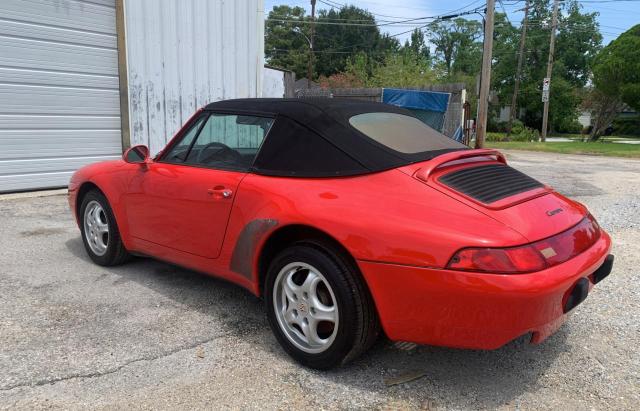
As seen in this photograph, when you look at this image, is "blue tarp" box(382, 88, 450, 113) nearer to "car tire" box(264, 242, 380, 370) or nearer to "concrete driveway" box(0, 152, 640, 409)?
"concrete driveway" box(0, 152, 640, 409)

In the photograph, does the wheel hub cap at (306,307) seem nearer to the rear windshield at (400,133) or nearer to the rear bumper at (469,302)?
the rear bumper at (469,302)

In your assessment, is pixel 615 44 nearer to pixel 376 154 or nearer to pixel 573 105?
pixel 573 105

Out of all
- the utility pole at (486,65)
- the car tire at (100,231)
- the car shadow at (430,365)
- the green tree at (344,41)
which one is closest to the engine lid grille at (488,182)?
the car shadow at (430,365)

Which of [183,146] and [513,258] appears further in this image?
[183,146]

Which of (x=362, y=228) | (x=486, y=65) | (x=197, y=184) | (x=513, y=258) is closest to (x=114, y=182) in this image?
(x=197, y=184)

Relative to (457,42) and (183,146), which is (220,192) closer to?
(183,146)

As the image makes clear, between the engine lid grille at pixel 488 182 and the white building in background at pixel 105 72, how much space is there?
745cm

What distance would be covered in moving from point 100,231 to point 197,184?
146 cm

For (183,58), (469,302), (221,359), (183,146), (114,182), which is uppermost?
(183,58)

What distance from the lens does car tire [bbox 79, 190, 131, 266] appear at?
4223 mm

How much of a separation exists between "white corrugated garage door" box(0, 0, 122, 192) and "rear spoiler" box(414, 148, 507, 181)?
7310 millimetres

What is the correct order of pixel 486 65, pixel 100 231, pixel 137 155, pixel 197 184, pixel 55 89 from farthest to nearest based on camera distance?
pixel 486 65 < pixel 55 89 < pixel 100 231 < pixel 137 155 < pixel 197 184

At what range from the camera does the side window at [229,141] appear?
10.9ft

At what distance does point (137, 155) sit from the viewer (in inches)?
159
